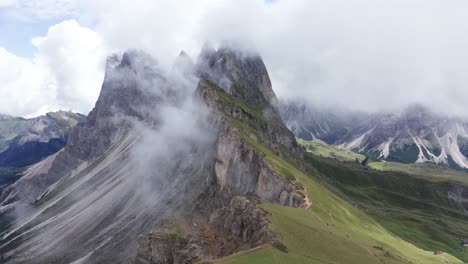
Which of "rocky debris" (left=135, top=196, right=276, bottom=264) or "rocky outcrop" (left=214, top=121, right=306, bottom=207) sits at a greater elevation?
"rocky outcrop" (left=214, top=121, right=306, bottom=207)

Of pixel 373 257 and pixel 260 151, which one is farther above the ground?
pixel 260 151

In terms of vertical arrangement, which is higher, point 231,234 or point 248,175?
point 248,175

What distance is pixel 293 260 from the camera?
81812mm

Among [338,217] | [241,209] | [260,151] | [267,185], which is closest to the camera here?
[241,209]

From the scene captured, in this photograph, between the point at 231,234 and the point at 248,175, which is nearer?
the point at 231,234

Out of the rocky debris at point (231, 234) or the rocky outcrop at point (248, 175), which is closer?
the rocky debris at point (231, 234)

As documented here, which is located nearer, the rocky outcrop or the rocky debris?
the rocky debris

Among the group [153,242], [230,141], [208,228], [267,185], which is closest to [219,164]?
[230,141]

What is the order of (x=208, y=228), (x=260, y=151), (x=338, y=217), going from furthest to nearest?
(x=260, y=151) < (x=338, y=217) < (x=208, y=228)

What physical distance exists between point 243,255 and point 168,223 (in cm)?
9412

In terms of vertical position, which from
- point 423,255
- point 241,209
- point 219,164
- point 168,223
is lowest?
point 423,255

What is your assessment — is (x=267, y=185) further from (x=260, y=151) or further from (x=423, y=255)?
(x=423, y=255)

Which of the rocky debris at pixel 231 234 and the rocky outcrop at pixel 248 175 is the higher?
the rocky outcrop at pixel 248 175

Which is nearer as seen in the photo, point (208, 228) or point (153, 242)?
point (208, 228)
